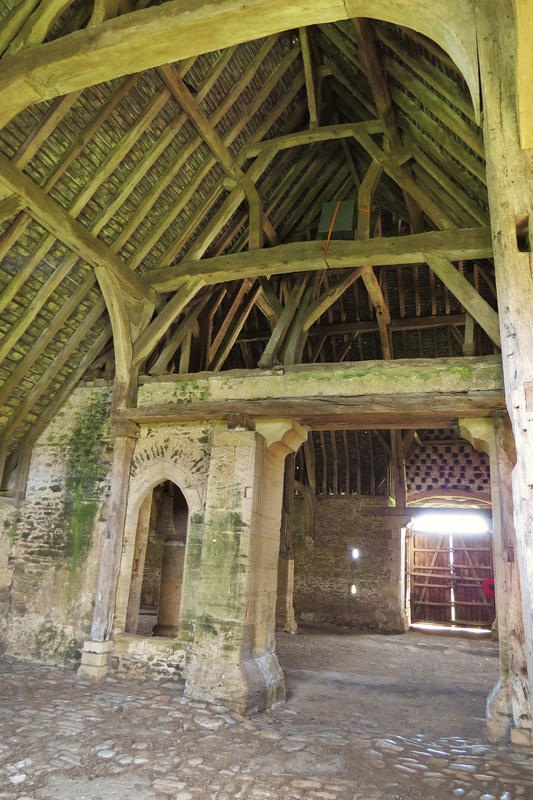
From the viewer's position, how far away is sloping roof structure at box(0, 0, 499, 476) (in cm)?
527

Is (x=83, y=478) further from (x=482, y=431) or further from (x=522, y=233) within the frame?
(x=522, y=233)

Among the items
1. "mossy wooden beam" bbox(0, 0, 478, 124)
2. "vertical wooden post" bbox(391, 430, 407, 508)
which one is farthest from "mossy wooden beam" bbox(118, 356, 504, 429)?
"vertical wooden post" bbox(391, 430, 407, 508)

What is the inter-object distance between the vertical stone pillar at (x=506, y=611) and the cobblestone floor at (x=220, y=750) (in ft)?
0.79

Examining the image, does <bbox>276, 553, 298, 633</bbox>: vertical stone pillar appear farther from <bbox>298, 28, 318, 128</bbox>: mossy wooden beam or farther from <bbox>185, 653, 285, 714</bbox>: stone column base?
<bbox>298, 28, 318, 128</bbox>: mossy wooden beam

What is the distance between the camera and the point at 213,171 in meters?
6.69

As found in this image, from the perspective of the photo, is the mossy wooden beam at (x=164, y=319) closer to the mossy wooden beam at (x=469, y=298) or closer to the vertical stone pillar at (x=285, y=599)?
the mossy wooden beam at (x=469, y=298)

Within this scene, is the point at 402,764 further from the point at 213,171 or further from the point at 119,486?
the point at 213,171

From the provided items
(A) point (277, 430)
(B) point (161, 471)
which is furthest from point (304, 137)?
(B) point (161, 471)

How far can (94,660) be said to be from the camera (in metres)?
6.04

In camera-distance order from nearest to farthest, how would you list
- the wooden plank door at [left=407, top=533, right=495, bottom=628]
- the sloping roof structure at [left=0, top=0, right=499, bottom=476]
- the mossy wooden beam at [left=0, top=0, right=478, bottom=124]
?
the mossy wooden beam at [left=0, top=0, right=478, bottom=124] < the sloping roof structure at [left=0, top=0, right=499, bottom=476] < the wooden plank door at [left=407, top=533, right=495, bottom=628]

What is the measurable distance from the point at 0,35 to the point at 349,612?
12448mm

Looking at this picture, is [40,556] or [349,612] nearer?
[40,556]

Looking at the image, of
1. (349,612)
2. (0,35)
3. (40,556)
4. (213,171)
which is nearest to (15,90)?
(0,35)

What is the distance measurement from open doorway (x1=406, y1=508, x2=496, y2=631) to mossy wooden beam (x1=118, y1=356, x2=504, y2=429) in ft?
29.5
